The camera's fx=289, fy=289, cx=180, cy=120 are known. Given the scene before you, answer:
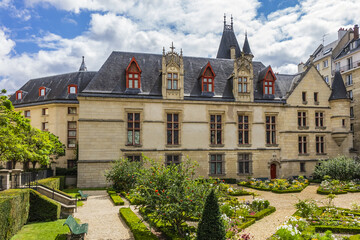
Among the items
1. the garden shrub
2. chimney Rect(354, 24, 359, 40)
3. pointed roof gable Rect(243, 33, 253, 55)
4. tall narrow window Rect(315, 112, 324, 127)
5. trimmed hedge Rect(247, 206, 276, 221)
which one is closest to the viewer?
the garden shrub

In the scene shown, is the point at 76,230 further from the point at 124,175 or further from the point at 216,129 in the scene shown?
the point at 216,129

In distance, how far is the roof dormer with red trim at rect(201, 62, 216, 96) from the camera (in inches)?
1144

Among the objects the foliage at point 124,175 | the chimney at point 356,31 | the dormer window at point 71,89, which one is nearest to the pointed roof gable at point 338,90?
the chimney at point 356,31

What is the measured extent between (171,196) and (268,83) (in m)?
23.3

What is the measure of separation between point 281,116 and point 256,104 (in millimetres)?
3135

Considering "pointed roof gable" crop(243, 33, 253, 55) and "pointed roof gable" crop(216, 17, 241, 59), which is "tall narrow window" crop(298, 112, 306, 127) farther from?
"pointed roof gable" crop(216, 17, 241, 59)

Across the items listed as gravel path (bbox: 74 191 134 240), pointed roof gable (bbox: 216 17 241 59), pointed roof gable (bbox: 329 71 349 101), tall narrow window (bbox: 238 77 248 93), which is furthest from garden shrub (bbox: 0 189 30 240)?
pointed roof gable (bbox: 216 17 241 59)

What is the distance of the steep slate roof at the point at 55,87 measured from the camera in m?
34.3

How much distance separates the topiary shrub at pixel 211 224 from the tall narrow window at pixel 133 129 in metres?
18.1

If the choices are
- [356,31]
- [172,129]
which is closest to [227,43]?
[172,129]

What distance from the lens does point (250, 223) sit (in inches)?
519

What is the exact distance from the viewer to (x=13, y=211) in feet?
39.4

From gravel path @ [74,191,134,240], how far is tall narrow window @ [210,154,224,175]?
451 inches

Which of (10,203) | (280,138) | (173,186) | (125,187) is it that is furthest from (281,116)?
(10,203)
